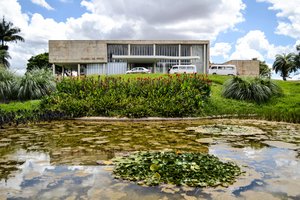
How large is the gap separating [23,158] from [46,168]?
881 mm

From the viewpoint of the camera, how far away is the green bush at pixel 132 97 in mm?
11586

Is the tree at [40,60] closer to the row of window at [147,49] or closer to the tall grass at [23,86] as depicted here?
the row of window at [147,49]

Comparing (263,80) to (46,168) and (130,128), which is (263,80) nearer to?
(130,128)

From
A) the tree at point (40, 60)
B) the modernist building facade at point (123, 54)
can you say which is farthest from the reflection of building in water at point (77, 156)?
the tree at point (40, 60)

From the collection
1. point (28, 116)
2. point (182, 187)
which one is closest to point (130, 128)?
point (28, 116)

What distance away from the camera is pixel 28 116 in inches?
398

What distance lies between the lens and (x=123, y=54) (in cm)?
4281

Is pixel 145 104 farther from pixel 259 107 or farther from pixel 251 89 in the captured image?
pixel 251 89

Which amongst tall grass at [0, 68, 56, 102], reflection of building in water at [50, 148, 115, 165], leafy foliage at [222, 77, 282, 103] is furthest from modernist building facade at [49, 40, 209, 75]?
reflection of building in water at [50, 148, 115, 165]

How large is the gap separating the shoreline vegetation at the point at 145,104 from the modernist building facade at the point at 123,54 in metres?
25.3

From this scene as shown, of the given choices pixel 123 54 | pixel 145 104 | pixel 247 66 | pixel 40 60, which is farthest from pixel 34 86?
pixel 40 60

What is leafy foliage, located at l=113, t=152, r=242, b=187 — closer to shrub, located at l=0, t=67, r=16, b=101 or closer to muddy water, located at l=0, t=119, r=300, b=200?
muddy water, located at l=0, t=119, r=300, b=200

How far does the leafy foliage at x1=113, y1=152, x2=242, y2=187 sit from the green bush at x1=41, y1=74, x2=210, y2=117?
634cm

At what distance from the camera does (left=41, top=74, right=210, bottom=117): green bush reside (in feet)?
38.0
